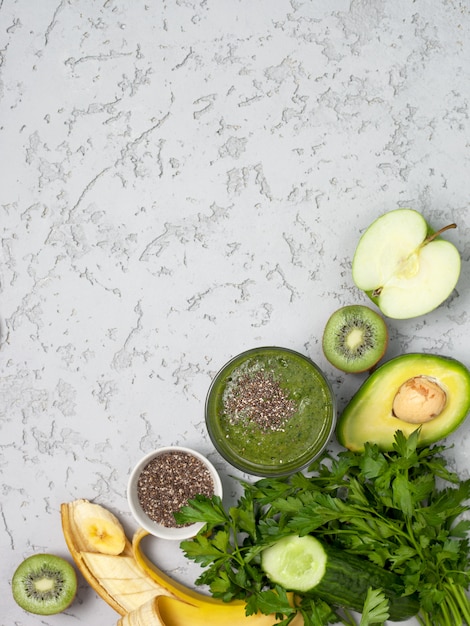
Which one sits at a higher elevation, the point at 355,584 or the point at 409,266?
the point at 409,266

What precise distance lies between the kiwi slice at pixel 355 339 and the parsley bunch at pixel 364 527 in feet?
0.55

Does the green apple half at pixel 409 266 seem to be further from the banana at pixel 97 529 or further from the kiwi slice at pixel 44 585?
the kiwi slice at pixel 44 585

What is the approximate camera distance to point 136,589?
1.51 meters

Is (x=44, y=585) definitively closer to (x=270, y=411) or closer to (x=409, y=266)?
(x=270, y=411)

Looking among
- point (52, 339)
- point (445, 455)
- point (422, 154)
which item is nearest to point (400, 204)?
point (422, 154)

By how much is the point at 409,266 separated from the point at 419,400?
257mm

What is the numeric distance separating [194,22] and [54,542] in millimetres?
1144

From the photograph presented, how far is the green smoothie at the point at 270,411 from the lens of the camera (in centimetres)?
143

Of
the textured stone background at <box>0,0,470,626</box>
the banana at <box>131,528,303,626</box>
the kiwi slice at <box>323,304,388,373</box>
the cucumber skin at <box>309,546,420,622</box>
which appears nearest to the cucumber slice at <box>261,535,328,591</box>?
the cucumber skin at <box>309,546,420,622</box>

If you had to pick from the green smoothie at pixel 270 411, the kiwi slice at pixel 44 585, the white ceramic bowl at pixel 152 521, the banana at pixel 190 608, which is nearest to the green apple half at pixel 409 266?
the green smoothie at pixel 270 411

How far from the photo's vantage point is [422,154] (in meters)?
1.54

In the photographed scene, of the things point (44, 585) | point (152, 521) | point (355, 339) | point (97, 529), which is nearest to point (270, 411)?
point (355, 339)

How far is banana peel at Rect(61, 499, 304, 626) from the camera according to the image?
1500 millimetres

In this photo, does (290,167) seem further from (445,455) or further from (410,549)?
(410,549)
